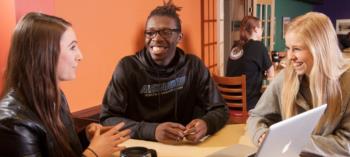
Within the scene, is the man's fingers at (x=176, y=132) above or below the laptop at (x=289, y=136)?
below

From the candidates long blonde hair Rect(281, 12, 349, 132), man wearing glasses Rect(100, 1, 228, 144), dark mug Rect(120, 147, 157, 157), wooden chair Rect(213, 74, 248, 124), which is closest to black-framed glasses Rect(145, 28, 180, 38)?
man wearing glasses Rect(100, 1, 228, 144)

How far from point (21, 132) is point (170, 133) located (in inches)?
23.8

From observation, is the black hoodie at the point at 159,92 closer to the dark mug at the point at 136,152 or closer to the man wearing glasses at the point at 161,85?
the man wearing glasses at the point at 161,85

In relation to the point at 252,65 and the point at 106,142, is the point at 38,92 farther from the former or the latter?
the point at 252,65

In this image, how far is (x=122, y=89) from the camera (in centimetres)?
172

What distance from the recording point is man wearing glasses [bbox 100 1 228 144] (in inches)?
68.0

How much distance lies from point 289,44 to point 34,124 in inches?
35.9

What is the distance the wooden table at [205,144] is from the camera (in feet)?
4.41

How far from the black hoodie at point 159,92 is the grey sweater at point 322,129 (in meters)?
0.22

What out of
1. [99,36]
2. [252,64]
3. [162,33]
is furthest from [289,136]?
[252,64]

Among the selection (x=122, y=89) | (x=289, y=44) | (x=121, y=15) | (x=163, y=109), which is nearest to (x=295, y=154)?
(x=289, y=44)

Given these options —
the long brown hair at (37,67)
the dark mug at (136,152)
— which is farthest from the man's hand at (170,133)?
the long brown hair at (37,67)

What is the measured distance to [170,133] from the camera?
4.68 ft

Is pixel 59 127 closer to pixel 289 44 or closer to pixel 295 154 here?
pixel 295 154
